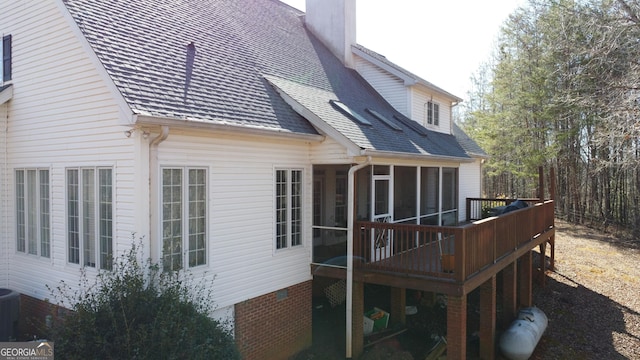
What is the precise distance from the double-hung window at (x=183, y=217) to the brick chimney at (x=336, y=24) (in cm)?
1008

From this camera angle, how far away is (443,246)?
341 inches

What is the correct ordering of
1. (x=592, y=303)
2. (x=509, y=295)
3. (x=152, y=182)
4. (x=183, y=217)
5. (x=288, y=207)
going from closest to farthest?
(x=152, y=182)
(x=183, y=217)
(x=288, y=207)
(x=509, y=295)
(x=592, y=303)

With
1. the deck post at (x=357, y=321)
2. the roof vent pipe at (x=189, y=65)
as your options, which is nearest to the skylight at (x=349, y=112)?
the roof vent pipe at (x=189, y=65)

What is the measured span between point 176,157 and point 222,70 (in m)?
2.74

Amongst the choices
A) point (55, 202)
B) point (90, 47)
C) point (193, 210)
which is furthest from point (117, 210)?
point (90, 47)

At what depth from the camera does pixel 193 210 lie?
23.7 ft

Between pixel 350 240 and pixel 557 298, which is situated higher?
pixel 350 240

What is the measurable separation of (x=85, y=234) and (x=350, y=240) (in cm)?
483

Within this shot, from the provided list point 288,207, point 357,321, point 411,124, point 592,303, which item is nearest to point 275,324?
point 357,321

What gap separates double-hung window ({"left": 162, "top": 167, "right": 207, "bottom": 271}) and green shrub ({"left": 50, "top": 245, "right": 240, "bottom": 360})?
1.80 feet

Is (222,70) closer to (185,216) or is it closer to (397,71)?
(185,216)

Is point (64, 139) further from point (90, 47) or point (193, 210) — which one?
point (193, 210)

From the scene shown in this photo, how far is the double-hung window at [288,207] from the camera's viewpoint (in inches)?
Answer: 351
